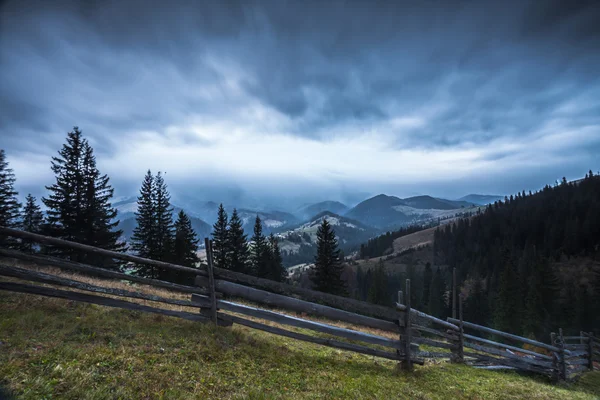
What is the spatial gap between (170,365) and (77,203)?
28.9 metres

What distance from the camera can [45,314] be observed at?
6273mm

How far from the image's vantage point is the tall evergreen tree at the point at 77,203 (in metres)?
25.6

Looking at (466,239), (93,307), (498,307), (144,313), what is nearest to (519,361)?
(144,313)

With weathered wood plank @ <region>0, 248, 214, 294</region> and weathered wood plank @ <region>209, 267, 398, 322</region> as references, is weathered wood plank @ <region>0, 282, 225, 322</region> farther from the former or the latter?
weathered wood plank @ <region>209, 267, 398, 322</region>

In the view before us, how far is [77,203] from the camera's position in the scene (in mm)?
26109

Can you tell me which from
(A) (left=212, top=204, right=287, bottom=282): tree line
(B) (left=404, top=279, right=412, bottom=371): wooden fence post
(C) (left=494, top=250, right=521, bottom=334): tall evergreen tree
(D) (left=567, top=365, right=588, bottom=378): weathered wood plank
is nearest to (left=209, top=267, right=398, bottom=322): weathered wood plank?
(B) (left=404, top=279, right=412, bottom=371): wooden fence post

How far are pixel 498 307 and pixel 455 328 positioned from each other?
194 ft

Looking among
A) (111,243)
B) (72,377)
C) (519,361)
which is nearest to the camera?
(72,377)

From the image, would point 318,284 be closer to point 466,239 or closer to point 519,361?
point 519,361

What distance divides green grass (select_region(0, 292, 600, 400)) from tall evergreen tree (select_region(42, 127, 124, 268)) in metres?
23.7

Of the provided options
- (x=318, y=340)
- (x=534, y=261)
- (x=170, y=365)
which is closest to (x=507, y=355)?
(x=318, y=340)

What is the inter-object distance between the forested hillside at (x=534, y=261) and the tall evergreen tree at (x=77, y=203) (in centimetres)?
6958

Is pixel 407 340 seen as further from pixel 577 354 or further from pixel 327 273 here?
pixel 327 273

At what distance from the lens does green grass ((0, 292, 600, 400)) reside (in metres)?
4.27
